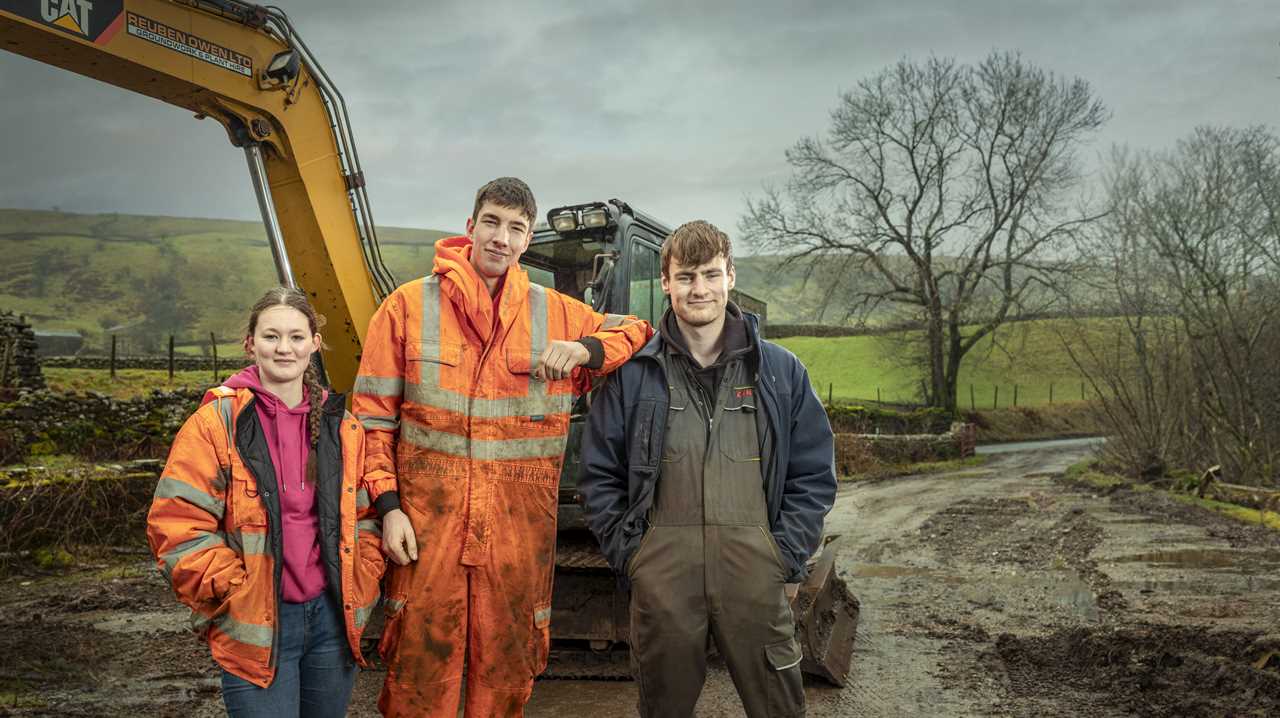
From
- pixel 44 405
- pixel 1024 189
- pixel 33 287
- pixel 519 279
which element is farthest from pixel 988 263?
pixel 33 287

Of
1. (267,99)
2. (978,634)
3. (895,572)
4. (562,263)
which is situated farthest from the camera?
(895,572)

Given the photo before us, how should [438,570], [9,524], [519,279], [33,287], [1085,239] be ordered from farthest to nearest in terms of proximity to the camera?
1. [33,287]
2. [1085,239]
3. [9,524]
4. [519,279]
5. [438,570]

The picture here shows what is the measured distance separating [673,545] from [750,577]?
256 mm

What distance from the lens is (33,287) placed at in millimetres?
60906

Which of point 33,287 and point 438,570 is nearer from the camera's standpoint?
point 438,570

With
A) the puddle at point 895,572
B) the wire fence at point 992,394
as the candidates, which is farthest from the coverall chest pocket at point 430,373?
the wire fence at point 992,394

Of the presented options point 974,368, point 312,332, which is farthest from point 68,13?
point 974,368

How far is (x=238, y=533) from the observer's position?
2.50m

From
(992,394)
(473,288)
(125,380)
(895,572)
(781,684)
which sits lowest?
(895,572)

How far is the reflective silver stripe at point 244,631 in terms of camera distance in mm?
2436

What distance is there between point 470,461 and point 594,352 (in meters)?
0.54

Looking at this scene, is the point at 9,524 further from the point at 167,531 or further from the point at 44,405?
the point at 167,531

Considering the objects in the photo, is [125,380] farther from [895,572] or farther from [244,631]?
[244,631]

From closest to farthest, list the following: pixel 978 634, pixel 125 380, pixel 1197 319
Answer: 1. pixel 978 634
2. pixel 1197 319
3. pixel 125 380
